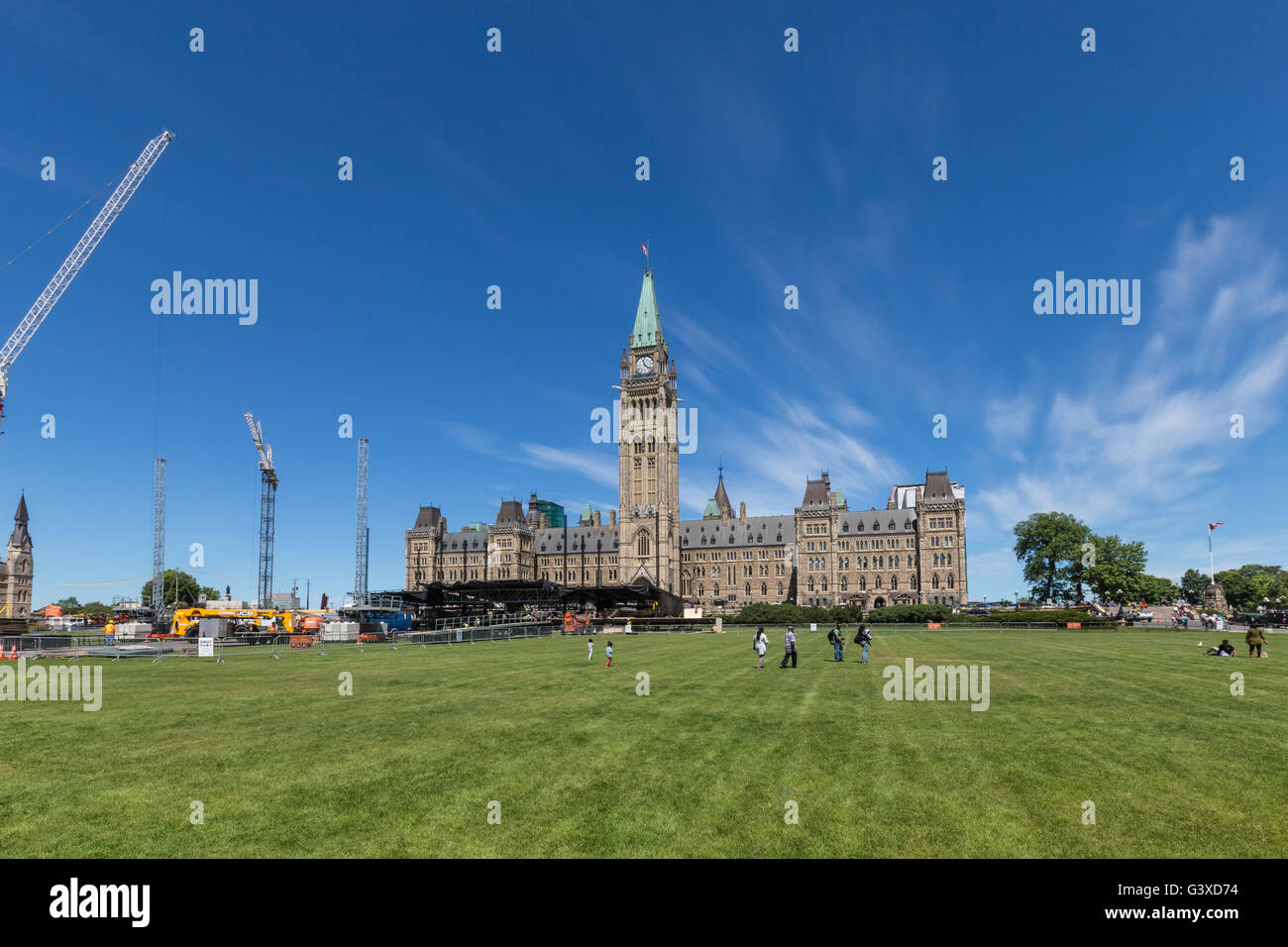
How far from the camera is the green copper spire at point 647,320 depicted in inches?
6181

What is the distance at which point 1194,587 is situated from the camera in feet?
643

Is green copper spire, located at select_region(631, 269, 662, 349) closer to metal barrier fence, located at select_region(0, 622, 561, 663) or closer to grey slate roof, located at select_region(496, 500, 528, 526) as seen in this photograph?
grey slate roof, located at select_region(496, 500, 528, 526)

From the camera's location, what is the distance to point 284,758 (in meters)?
13.0

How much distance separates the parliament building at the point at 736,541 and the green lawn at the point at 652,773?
117m

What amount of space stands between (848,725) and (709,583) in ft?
481

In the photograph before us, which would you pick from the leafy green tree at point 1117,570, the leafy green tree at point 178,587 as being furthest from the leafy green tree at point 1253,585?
the leafy green tree at point 178,587

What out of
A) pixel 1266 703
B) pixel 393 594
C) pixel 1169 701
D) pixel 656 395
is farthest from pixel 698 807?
pixel 656 395

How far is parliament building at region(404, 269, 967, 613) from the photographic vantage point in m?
141

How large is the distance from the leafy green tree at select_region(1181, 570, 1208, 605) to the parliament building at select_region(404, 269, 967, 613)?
104038 millimetres

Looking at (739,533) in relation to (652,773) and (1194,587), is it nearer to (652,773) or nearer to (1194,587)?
(1194,587)

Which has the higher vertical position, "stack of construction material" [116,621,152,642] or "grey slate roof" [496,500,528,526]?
"grey slate roof" [496,500,528,526]

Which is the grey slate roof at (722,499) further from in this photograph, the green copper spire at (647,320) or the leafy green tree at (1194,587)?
the leafy green tree at (1194,587)

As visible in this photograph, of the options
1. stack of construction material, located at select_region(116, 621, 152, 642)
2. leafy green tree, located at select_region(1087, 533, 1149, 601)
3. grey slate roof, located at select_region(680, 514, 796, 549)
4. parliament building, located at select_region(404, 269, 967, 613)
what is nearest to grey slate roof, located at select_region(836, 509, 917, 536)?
parliament building, located at select_region(404, 269, 967, 613)
